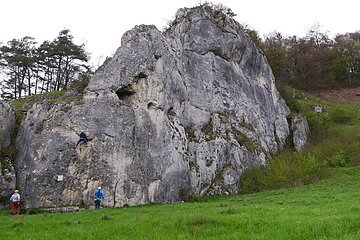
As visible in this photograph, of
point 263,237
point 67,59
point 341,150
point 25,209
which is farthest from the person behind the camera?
point 67,59

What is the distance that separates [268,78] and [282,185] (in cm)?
2991

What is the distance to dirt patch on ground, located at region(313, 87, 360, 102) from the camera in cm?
8762

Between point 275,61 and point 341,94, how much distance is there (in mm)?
17696

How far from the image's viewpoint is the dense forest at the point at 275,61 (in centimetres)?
6412

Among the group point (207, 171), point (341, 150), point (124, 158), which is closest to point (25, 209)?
point (124, 158)

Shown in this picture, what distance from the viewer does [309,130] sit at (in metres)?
66.9

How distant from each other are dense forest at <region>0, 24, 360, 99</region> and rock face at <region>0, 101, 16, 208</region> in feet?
48.6

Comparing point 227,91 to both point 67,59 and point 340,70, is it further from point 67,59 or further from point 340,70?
point 340,70

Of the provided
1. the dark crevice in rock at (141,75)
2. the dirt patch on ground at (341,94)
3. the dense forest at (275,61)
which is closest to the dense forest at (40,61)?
the dense forest at (275,61)

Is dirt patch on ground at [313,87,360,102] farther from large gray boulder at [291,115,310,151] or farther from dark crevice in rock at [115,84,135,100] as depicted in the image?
dark crevice in rock at [115,84,135,100]

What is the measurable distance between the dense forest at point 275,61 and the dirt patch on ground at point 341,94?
263 centimetres

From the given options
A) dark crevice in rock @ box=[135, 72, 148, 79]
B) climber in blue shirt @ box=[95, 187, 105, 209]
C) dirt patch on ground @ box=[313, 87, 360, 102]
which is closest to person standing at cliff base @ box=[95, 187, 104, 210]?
climber in blue shirt @ box=[95, 187, 105, 209]

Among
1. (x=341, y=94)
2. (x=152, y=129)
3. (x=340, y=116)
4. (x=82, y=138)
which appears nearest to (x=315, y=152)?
(x=340, y=116)

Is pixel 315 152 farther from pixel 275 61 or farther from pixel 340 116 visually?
pixel 275 61
